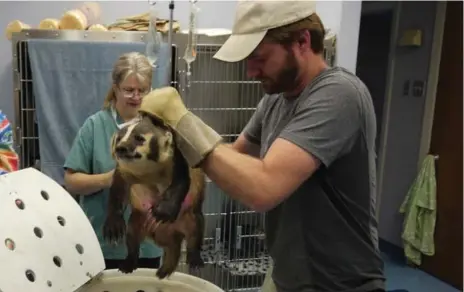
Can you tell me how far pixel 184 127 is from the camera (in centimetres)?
88

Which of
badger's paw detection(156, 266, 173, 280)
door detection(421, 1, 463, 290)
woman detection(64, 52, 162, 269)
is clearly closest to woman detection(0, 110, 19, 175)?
woman detection(64, 52, 162, 269)

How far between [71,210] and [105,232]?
9 centimetres

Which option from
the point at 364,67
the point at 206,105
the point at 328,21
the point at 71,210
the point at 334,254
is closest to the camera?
the point at 334,254

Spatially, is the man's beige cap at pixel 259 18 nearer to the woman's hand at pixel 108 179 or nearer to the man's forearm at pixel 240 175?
the man's forearm at pixel 240 175

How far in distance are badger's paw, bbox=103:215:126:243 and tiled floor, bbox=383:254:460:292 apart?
213 cm

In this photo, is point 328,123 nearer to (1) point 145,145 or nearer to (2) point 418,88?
(1) point 145,145

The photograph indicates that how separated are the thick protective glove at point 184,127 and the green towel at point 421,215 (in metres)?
2.47

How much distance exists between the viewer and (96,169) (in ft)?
4.07

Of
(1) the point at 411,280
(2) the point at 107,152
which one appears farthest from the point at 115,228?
(1) the point at 411,280

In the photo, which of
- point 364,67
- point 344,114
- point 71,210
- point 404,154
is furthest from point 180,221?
point 364,67

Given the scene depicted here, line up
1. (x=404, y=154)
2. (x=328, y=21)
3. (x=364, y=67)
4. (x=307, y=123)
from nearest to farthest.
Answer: (x=307, y=123)
(x=328, y=21)
(x=404, y=154)
(x=364, y=67)

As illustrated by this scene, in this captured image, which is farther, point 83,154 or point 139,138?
point 83,154

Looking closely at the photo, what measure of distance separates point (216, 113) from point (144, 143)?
4.05 feet

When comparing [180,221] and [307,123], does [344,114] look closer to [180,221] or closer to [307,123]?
[307,123]
